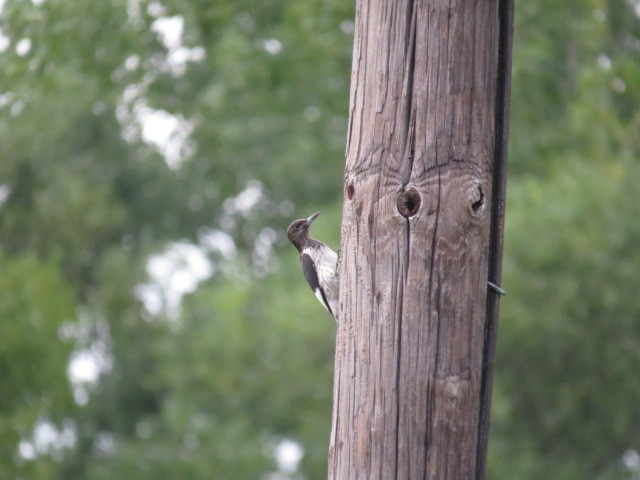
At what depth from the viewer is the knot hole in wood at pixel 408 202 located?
170 inches

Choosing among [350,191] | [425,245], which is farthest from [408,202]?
[350,191]

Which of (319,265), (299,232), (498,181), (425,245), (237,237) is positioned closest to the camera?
(425,245)

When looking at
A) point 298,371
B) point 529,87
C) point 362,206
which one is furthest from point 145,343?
point 362,206

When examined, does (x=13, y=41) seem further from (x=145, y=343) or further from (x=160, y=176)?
(x=160, y=176)

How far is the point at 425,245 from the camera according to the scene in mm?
4293

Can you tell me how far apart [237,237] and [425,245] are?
28.6 m

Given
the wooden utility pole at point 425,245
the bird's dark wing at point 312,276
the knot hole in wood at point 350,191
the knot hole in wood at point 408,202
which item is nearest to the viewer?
the wooden utility pole at point 425,245

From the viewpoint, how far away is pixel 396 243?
434 centimetres

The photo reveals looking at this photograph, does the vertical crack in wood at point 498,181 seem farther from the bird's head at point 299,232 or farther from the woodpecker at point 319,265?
the bird's head at point 299,232

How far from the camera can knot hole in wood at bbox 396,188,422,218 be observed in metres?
4.33

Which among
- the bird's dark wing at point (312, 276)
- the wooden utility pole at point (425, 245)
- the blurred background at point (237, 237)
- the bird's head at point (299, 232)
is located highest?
the blurred background at point (237, 237)

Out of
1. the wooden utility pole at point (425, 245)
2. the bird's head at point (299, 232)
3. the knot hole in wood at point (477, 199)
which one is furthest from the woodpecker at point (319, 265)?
the knot hole in wood at point (477, 199)

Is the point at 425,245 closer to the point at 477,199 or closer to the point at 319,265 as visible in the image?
the point at 477,199

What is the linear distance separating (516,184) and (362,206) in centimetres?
1821
